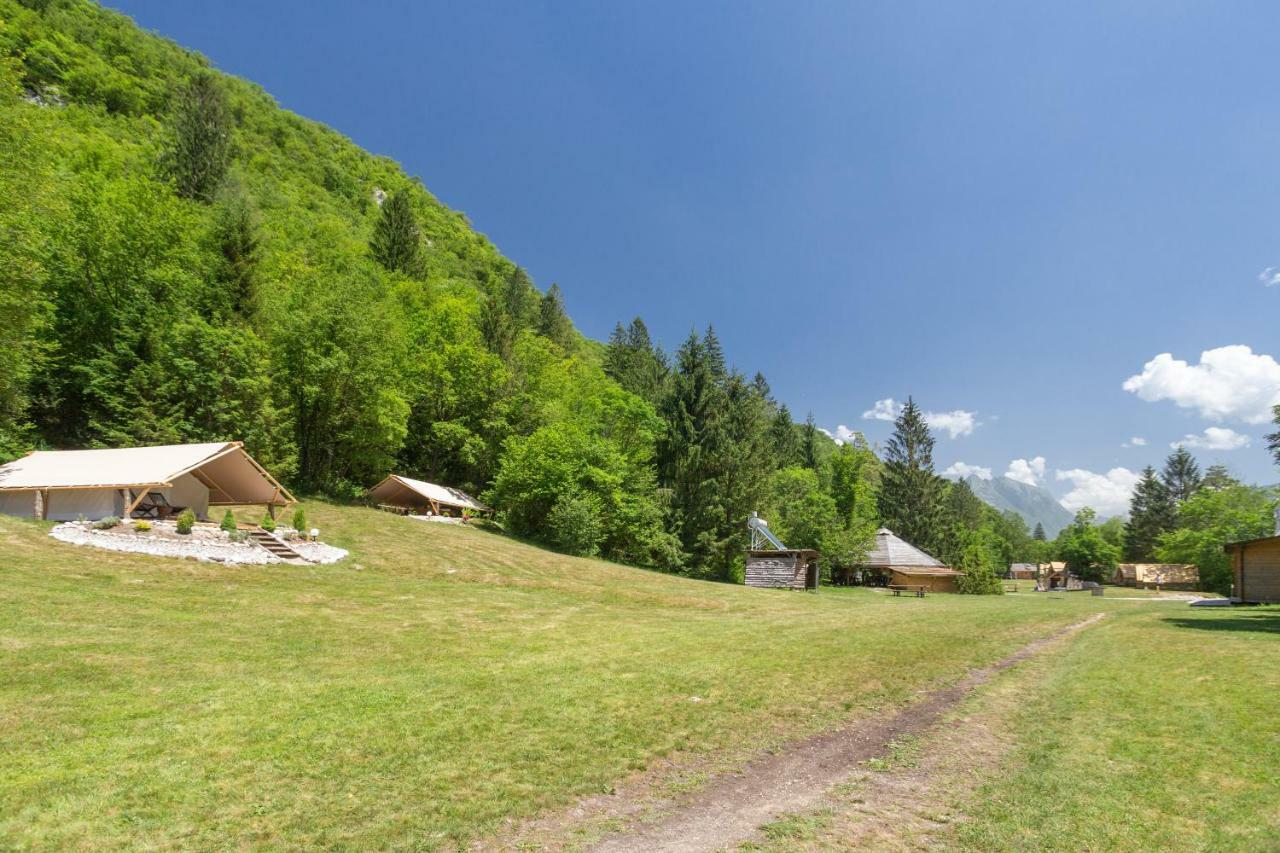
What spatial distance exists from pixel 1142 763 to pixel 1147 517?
116 m

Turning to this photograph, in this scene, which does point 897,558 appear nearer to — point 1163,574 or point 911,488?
point 911,488

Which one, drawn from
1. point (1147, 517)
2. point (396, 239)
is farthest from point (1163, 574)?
point (396, 239)

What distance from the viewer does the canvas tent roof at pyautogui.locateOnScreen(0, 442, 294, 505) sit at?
18.6m

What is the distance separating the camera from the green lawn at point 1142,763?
5082 mm

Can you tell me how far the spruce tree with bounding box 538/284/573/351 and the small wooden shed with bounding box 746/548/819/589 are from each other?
1561 inches

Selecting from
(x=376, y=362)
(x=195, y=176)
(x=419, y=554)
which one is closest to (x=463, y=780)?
(x=419, y=554)

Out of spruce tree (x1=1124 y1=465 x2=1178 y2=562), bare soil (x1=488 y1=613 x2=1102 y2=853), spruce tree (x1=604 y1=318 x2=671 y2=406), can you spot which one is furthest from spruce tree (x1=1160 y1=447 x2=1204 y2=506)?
bare soil (x1=488 y1=613 x2=1102 y2=853)

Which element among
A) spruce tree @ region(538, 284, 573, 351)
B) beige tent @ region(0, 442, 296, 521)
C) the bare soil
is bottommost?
the bare soil

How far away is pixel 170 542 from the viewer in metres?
17.9

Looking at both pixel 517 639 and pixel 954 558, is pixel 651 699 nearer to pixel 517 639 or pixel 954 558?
pixel 517 639

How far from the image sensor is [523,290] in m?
66.5

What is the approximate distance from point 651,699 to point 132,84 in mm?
83163

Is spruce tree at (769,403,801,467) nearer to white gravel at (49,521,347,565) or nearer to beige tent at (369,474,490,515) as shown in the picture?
beige tent at (369,474,490,515)

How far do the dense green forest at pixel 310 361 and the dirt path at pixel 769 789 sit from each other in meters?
26.8
